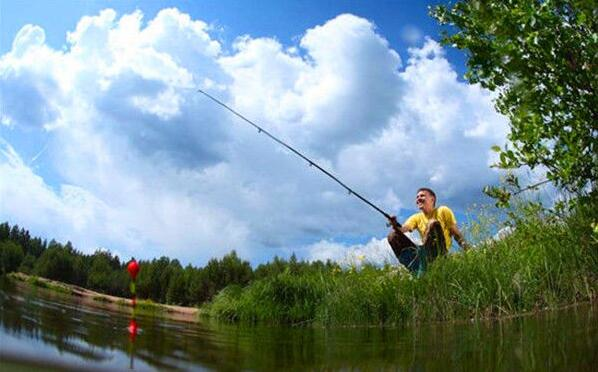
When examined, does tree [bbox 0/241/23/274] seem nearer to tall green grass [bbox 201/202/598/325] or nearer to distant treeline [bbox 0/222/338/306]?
distant treeline [bbox 0/222/338/306]

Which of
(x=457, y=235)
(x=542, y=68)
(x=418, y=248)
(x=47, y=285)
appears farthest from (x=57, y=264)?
(x=542, y=68)

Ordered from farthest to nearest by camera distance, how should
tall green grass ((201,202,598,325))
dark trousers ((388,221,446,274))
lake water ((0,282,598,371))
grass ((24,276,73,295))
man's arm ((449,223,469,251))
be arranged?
1. grass ((24,276,73,295))
2. man's arm ((449,223,469,251))
3. dark trousers ((388,221,446,274))
4. tall green grass ((201,202,598,325))
5. lake water ((0,282,598,371))

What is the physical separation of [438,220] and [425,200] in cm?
48

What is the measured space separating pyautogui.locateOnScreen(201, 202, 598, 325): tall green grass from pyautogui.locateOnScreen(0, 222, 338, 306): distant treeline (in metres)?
5.14

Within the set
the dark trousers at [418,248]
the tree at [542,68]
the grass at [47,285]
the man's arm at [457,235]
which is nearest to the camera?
the tree at [542,68]

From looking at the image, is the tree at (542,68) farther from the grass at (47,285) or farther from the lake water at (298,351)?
the grass at (47,285)

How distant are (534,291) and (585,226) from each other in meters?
1.10

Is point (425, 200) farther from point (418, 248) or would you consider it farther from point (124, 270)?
point (124, 270)

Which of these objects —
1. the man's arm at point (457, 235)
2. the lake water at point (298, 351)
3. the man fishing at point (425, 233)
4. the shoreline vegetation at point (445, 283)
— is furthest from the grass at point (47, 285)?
the man's arm at point (457, 235)

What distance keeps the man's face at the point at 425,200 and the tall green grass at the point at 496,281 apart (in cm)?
116

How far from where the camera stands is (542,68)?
5555mm

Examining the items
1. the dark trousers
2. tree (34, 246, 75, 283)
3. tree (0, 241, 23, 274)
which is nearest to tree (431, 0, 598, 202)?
the dark trousers

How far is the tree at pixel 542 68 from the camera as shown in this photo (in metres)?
5.22

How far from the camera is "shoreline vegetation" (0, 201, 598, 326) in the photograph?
24.4ft
